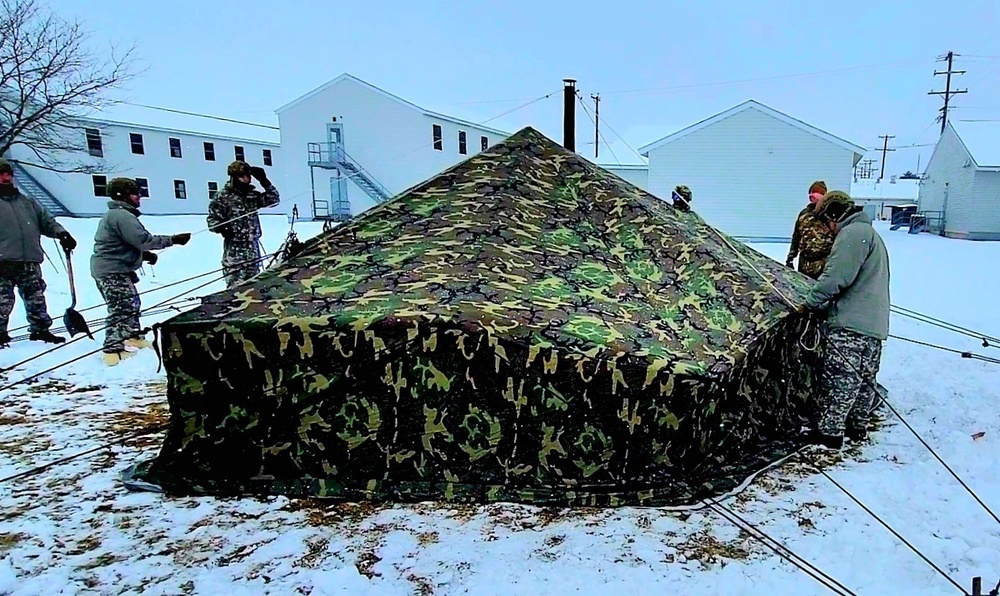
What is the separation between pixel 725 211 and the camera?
1881 centimetres

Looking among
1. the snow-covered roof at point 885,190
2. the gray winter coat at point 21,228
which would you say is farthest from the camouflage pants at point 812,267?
the snow-covered roof at point 885,190

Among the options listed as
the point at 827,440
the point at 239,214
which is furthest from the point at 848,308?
the point at 239,214

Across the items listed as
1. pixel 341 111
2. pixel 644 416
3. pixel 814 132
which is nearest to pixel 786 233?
pixel 814 132

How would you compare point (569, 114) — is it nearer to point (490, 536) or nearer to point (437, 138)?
point (490, 536)

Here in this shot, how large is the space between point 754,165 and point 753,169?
0.12 meters

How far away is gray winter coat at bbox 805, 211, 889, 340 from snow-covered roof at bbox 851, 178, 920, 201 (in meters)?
40.0

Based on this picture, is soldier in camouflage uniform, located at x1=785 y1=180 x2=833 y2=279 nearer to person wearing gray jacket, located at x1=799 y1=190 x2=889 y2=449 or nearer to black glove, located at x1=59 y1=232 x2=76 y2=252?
person wearing gray jacket, located at x1=799 y1=190 x2=889 y2=449

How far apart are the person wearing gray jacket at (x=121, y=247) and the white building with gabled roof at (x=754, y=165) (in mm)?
16540

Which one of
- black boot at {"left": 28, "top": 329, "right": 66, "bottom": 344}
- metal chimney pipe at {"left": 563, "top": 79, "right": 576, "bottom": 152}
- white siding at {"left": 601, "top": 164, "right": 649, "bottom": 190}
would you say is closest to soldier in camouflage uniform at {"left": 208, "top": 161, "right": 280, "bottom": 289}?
black boot at {"left": 28, "top": 329, "right": 66, "bottom": 344}

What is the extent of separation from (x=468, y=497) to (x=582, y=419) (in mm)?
721

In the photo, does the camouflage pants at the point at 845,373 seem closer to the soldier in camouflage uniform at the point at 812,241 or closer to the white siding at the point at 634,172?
the soldier in camouflage uniform at the point at 812,241

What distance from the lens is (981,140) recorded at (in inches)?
832

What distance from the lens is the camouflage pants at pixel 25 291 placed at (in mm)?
5438

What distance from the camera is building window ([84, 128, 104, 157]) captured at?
73.5ft
